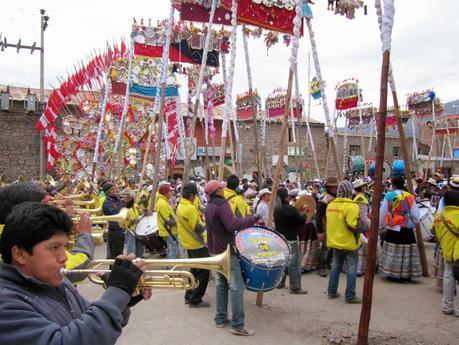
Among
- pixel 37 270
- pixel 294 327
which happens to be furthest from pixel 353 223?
pixel 37 270

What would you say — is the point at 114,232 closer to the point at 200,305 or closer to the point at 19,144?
the point at 200,305

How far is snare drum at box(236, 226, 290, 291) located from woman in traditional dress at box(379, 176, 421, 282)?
2.90 metres

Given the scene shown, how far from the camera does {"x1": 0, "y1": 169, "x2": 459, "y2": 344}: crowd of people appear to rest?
1.60m

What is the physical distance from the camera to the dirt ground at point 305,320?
4645 mm

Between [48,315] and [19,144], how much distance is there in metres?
26.6

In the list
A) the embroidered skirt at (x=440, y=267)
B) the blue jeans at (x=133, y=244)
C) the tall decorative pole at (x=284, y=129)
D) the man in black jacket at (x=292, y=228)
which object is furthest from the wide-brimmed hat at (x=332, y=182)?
Result: the blue jeans at (x=133, y=244)

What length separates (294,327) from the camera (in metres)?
5.01

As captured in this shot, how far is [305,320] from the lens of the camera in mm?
5242

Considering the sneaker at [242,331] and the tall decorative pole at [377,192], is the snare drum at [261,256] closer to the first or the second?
the sneaker at [242,331]

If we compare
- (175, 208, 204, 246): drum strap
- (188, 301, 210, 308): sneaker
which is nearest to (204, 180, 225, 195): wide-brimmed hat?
(175, 208, 204, 246): drum strap

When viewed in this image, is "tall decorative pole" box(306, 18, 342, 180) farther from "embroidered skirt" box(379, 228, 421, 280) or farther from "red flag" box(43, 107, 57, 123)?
"red flag" box(43, 107, 57, 123)

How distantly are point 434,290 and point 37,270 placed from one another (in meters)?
6.34

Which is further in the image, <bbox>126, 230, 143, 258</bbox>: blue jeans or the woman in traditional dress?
<bbox>126, 230, 143, 258</bbox>: blue jeans

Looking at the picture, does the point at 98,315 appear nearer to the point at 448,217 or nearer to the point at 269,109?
the point at 448,217
